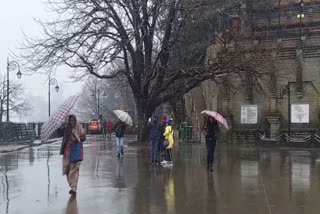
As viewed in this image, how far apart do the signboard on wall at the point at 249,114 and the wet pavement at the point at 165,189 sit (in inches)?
671

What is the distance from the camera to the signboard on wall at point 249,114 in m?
35.5

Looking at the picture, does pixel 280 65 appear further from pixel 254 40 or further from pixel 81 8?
pixel 81 8

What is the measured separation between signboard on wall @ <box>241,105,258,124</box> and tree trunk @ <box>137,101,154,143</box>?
297 inches

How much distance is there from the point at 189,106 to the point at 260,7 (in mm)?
11776

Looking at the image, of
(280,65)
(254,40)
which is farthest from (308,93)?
(254,40)

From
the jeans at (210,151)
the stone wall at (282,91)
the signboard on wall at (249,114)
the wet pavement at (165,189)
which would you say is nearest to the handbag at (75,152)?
the wet pavement at (165,189)

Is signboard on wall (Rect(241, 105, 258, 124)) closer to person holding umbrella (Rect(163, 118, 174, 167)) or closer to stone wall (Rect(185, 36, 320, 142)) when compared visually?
stone wall (Rect(185, 36, 320, 142))

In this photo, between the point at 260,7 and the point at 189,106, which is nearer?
the point at 260,7

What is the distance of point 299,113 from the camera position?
112 ft

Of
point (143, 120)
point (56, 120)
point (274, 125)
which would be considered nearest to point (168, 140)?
point (56, 120)

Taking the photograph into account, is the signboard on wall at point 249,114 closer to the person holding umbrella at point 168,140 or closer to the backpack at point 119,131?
the backpack at point 119,131

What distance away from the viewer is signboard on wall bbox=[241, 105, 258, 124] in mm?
35531

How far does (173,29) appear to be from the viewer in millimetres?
31547

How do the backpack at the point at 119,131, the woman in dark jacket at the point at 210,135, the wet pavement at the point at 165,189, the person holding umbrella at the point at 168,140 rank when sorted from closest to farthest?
the wet pavement at the point at 165,189 < the woman in dark jacket at the point at 210,135 < the person holding umbrella at the point at 168,140 < the backpack at the point at 119,131
